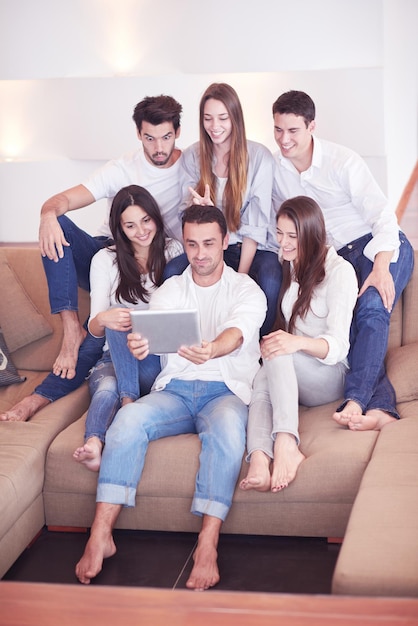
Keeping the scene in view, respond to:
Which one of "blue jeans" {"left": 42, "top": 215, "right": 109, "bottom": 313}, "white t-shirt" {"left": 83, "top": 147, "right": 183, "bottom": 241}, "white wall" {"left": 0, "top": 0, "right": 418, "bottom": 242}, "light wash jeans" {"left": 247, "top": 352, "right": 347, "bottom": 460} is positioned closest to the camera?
"light wash jeans" {"left": 247, "top": 352, "right": 347, "bottom": 460}

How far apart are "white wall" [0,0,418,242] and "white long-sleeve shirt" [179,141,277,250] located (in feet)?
8.68

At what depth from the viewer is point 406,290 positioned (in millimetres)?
3402

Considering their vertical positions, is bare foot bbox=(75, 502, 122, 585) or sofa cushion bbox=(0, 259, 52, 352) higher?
sofa cushion bbox=(0, 259, 52, 352)

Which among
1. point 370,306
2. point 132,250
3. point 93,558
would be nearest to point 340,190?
point 370,306

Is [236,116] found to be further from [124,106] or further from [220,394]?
[124,106]

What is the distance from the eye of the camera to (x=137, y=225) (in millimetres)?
3258

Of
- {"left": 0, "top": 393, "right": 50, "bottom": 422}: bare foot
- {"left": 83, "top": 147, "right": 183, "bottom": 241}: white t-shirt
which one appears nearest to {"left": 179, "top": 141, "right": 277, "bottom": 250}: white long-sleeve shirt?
{"left": 83, "top": 147, "right": 183, "bottom": 241}: white t-shirt

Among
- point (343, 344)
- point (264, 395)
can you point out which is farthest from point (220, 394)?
point (343, 344)

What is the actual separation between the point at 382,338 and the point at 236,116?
1017 millimetres

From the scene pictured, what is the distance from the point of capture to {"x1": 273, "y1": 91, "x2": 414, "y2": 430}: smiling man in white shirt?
3.00 metres

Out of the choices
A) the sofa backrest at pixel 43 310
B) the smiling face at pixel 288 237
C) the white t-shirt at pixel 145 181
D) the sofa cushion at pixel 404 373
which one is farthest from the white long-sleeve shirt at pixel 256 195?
the sofa cushion at pixel 404 373

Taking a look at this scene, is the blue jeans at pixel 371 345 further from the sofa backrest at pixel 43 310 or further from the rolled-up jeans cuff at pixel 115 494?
the rolled-up jeans cuff at pixel 115 494

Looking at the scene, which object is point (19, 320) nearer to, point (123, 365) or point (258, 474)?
point (123, 365)

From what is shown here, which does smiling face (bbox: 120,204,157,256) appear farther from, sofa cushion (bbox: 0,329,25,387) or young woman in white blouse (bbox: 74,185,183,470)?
sofa cushion (bbox: 0,329,25,387)
